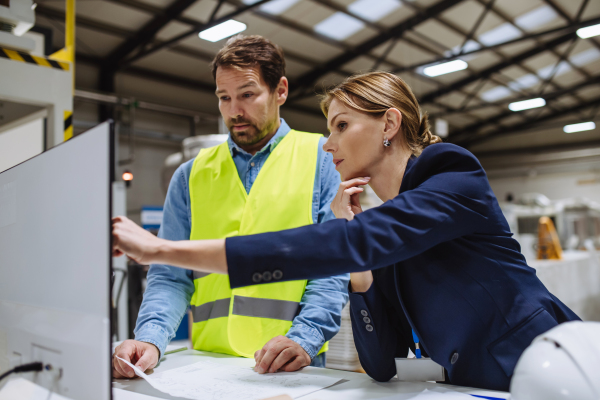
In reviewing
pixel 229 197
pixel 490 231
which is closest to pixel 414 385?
pixel 490 231

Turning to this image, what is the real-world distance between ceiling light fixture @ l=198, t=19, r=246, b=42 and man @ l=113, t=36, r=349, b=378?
535 centimetres

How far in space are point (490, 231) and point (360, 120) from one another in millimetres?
424

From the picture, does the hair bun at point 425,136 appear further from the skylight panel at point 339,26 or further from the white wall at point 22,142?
the skylight panel at point 339,26

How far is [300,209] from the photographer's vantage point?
55.1 inches

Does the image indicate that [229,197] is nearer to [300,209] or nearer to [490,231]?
[300,209]

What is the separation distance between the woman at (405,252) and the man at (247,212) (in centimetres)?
21

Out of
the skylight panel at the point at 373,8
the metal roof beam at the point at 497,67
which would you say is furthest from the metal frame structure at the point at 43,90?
the metal roof beam at the point at 497,67

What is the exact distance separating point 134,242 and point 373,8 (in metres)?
8.30

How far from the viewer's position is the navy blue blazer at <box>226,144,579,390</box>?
2.58 ft

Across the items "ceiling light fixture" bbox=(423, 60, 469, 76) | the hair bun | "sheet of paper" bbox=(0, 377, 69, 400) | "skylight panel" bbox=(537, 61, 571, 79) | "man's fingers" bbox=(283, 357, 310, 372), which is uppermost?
"skylight panel" bbox=(537, 61, 571, 79)

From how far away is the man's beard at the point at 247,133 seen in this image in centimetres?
149

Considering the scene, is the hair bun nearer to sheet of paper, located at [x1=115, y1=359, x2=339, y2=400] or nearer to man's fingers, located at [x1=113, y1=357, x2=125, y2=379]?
sheet of paper, located at [x1=115, y1=359, x2=339, y2=400]

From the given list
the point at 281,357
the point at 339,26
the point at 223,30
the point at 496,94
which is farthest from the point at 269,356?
the point at 496,94

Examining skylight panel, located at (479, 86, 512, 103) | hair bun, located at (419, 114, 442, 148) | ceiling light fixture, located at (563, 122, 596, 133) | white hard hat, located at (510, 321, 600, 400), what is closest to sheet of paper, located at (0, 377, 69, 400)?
white hard hat, located at (510, 321, 600, 400)
